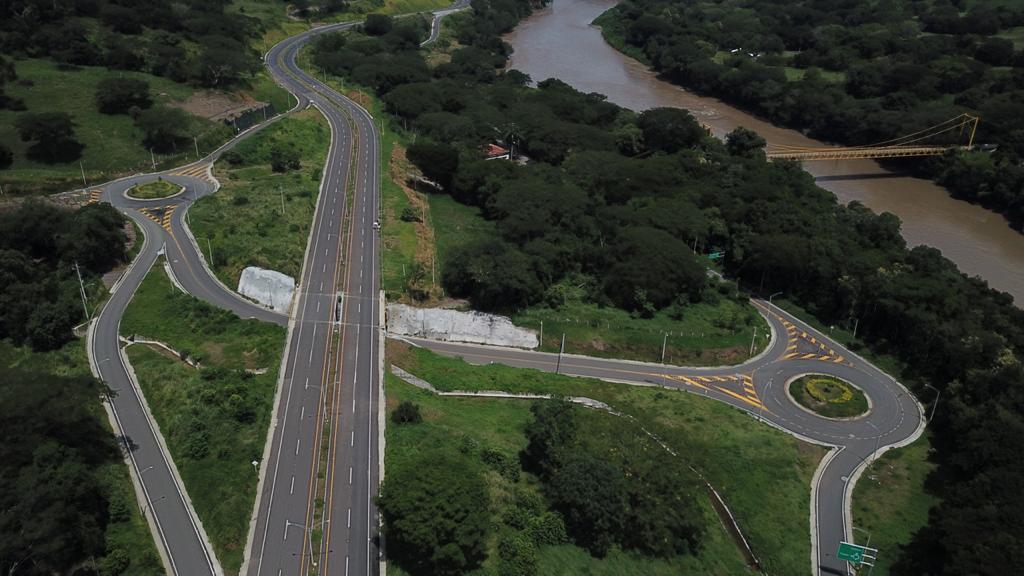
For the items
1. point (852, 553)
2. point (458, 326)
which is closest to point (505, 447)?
point (458, 326)

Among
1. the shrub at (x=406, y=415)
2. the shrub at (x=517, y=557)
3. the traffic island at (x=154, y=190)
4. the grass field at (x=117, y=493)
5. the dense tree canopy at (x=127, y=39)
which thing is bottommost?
the grass field at (x=117, y=493)

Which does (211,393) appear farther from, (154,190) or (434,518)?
(154,190)

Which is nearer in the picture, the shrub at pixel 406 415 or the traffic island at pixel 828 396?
the shrub at pixel 406 415

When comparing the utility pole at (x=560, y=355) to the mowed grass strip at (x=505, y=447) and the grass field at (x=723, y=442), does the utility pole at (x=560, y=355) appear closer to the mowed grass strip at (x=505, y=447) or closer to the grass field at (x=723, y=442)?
the grass field at (x=723, y=442)

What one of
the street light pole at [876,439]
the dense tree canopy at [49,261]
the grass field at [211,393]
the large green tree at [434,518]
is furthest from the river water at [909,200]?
the dense tree canopy at [49,261]

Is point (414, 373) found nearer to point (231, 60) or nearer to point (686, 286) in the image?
point (686, 286)

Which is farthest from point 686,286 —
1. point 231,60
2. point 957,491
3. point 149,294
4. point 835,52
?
point 835,52

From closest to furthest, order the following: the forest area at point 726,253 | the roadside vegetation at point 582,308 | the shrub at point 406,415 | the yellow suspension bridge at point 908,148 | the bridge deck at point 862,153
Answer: the forest area at point 726,253 < the shrub at point 406,415 < the roadside vegetation at point 582,308 < the bridge deck at point 862,153 < the yellow suspension bridge at point 908,148
